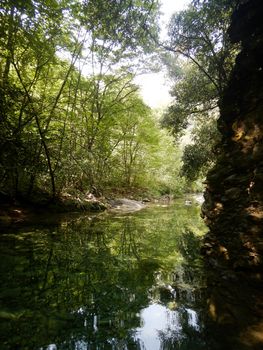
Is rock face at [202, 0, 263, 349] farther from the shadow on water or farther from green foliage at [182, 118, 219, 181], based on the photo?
green foliage at [182, 118, 219, 181]

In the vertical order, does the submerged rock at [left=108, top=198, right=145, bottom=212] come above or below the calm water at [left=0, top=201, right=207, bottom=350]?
above

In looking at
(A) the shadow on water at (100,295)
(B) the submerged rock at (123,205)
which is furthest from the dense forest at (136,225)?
(B) the submerged rock at (123,205)

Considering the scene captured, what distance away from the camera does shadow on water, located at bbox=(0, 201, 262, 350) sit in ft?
9.45

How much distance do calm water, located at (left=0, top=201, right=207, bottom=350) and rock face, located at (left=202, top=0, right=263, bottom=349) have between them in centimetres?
46

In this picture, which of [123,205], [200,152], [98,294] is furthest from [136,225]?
[123,205]

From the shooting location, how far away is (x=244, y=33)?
19.7 feet

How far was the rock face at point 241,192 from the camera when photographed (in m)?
3.73

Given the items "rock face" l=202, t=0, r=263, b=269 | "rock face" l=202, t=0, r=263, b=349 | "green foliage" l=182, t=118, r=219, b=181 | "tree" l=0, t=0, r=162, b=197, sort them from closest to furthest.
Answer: "rock face" l=202, t=0, r=263, b=349 → "rock face" l=202, t=0, r=263, b=269 → "tree" l=0, t=0, r=162, b=197 → "green foliage" l=182, t=118, r=219, b=181

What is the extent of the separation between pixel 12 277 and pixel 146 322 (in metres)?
2.51

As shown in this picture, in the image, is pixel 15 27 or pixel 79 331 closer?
pixel 79 331

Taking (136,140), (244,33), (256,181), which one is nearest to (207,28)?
(244,33)

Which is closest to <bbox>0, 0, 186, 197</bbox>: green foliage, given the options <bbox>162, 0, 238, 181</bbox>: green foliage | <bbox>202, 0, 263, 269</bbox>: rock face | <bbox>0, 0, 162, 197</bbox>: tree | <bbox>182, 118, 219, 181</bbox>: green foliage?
<bbox>0, 0, 162, 197</bbox>: tree

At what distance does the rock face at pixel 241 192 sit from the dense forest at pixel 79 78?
106 inches

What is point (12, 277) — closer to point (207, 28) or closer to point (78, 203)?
point (78, 203)
